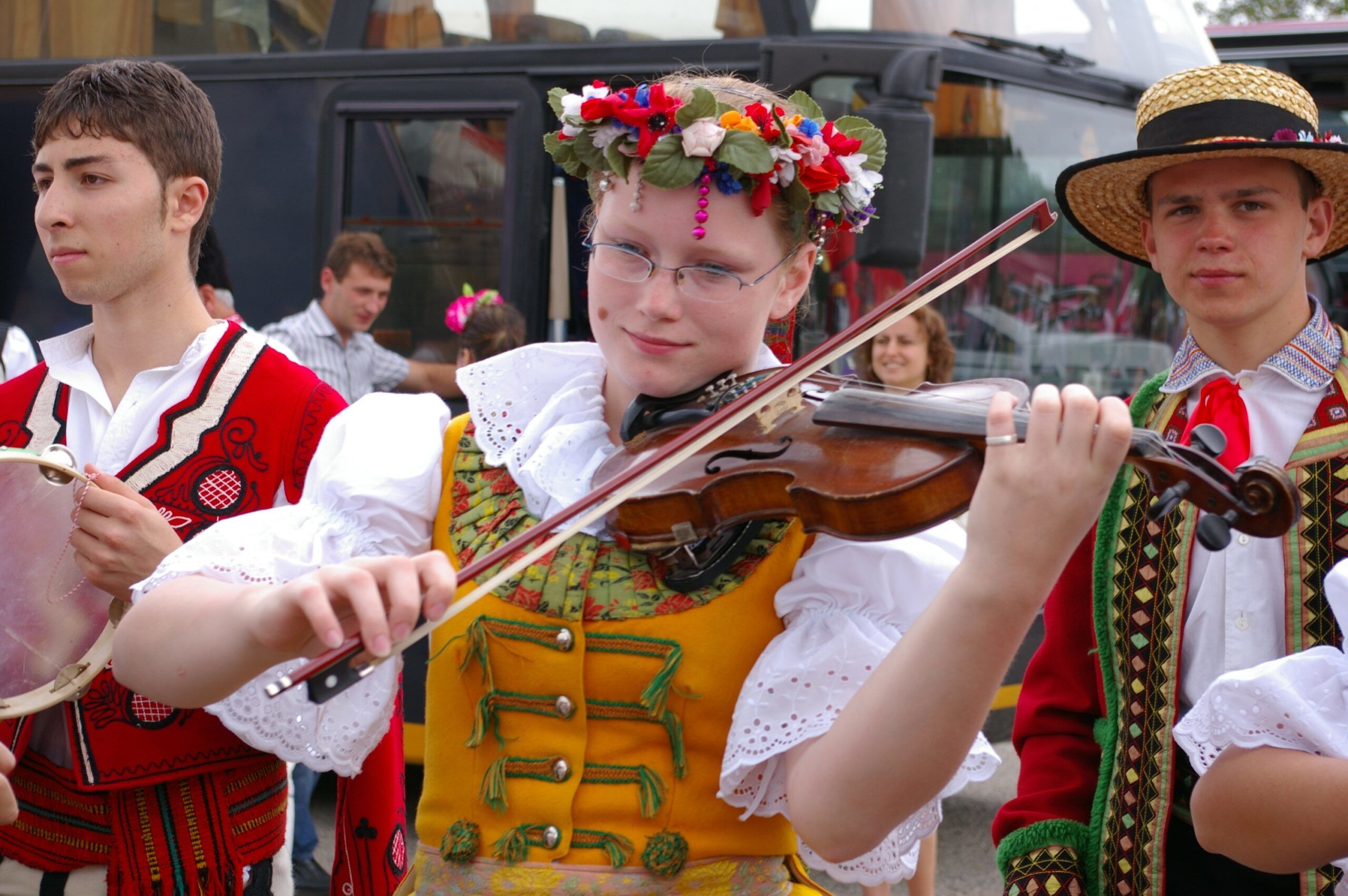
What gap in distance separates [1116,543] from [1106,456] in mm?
734

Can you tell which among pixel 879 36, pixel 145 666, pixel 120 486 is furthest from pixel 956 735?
pixel 879 36

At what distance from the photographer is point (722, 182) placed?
168 centimetres

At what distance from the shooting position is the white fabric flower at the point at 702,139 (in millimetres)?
1643

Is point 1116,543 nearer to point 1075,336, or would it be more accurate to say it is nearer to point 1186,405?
point 1186,405

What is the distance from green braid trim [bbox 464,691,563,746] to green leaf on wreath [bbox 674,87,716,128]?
2.35 feet

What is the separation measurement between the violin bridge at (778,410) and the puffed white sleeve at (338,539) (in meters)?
0.42

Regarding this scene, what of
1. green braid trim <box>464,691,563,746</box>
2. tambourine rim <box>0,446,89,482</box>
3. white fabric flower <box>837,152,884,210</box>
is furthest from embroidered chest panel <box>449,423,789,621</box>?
tambourine rim <box>0,446,89,482</box>

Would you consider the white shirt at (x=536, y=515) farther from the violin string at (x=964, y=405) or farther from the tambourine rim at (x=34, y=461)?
the tambourine rim at (x=34, y=461)

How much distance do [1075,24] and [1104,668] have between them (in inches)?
138

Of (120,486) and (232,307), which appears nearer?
(120,486)

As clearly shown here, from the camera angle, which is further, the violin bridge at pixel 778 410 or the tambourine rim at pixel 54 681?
the tambourine rim at pixel 54 681

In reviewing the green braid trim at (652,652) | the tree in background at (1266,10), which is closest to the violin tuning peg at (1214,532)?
the green braid trim at (652,652)

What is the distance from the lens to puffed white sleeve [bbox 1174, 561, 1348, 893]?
4.87ft

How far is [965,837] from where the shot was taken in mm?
5094
